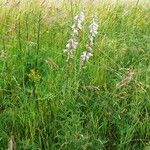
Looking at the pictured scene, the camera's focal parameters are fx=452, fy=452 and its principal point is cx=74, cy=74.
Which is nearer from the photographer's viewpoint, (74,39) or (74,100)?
(74,100)

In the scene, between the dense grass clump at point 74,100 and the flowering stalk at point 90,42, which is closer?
the dense grass clump at point 74,100

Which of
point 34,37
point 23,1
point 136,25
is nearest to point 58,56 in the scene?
point 34,37

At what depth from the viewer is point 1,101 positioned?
10.9 ft

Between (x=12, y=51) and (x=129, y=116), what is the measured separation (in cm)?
137

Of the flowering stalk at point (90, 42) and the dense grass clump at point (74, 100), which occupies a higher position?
the flowering stalk at point (90, 42)

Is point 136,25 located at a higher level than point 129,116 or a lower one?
higher

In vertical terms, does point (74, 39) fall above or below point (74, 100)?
above

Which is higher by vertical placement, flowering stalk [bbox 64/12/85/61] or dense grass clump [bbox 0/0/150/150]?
flowering stalk [bbox 64/12/85/61]

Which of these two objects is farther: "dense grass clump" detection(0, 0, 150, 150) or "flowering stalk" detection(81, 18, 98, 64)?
"flowering stalk" detection(81, 18, 98, 64)

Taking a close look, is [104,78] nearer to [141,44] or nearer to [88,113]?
[88,113]

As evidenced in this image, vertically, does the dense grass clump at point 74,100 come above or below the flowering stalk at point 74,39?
below

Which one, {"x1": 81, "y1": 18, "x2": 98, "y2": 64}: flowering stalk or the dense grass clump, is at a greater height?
{"x1": 81, "y1": 18, "x2": 98, "y2": 64}: flowering stalk

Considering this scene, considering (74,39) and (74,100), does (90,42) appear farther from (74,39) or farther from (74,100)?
(74,100)

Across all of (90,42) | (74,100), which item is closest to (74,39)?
(90,42)
